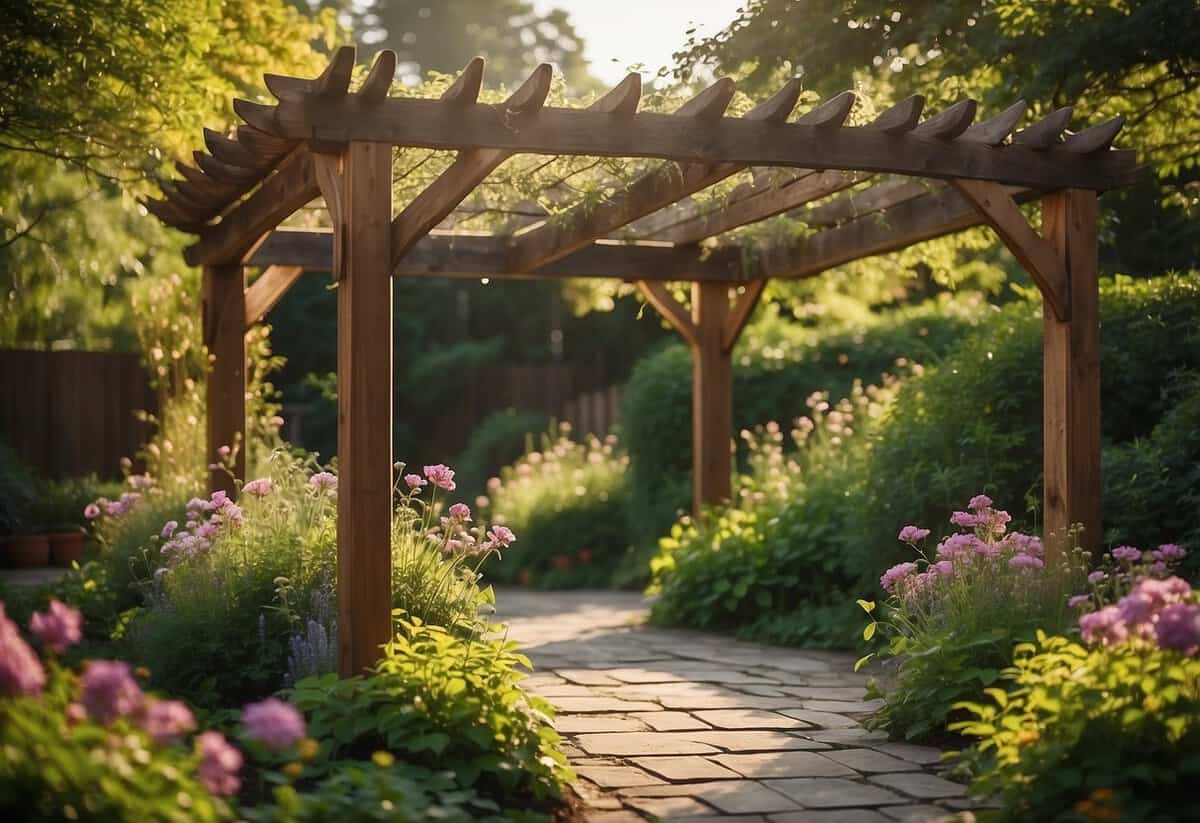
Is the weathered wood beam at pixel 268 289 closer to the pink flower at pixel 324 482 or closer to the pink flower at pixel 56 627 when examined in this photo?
the pink flower at pixel 324 482

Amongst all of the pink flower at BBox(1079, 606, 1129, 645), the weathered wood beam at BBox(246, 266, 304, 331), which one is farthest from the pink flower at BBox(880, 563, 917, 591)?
the weathered wood beam at BBox(246, 266, 304, 331)

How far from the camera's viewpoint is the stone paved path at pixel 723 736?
13.1 ft

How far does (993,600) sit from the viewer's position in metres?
4.96

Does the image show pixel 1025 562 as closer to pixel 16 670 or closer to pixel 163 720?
pixel 163 720

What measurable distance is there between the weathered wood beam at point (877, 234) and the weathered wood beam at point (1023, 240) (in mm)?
143

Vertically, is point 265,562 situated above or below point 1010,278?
below

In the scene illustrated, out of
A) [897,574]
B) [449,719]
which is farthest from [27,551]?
[897,574]

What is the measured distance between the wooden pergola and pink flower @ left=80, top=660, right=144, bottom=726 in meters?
1.76

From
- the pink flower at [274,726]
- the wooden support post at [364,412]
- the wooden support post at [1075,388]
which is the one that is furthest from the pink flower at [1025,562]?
the pink flower at [274,726]

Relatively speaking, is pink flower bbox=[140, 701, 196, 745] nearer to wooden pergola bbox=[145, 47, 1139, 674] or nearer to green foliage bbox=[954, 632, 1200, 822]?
wooden pergola bbox=[145, 47, 1139, 674]

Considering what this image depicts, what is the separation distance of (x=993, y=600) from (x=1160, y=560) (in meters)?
0.72

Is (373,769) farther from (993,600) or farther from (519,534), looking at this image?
(519,534)

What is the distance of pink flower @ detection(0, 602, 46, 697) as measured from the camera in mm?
2643

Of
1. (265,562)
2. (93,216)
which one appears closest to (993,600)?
(265,562)
